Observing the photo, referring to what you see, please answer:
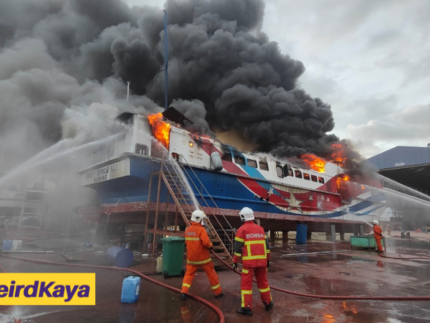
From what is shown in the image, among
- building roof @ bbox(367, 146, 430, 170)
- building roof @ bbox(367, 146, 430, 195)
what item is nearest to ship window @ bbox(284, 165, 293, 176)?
building roof @ bbox(367, 146, 430, 195)

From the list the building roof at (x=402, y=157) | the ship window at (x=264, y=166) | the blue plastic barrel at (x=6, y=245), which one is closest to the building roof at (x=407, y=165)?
the building roof at (x=402, y=157)

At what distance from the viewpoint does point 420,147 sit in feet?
105

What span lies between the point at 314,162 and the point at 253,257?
13.3 metres

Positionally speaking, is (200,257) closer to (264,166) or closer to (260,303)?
(260,303)

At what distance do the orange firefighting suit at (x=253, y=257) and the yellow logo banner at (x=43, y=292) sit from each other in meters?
1.94

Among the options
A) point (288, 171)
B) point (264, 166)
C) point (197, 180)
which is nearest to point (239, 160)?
→ point (264, 166)

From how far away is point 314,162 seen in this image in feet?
50.7

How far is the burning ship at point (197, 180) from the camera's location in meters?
8.54

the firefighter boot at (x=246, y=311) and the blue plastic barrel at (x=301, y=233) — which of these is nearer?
the firefighter boot at (x=246, y=311)

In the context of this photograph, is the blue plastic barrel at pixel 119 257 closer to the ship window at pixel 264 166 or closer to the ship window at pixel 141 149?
the ship window at pixel 141 149

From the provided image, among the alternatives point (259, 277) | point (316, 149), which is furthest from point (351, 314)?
point (316, 149)

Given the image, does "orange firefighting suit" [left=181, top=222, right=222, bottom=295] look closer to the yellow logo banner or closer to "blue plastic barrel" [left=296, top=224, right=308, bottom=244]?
the yellow logo banner

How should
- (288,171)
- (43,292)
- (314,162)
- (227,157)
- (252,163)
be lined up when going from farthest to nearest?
(314,162) → (288,171) → (252,163) → (227,157) → (43,292)

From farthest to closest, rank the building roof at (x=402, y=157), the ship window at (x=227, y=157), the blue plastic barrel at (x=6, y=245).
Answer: the building roof at (x=402, y=157) → the ship window at (x=227, y=157) → the blue plastic barrel at (x=6, y=245)
